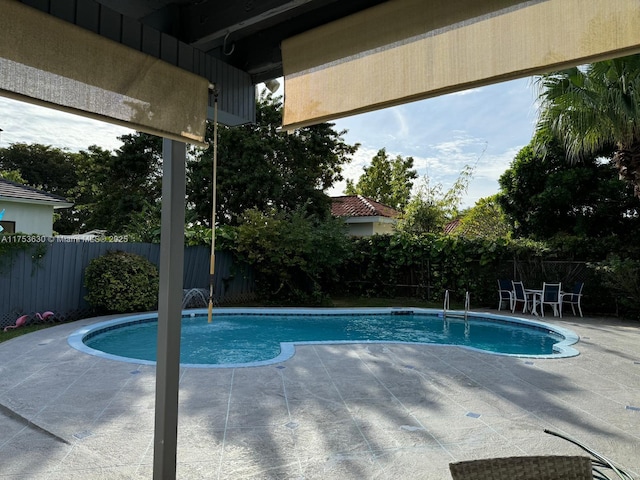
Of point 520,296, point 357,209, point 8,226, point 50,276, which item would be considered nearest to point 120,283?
point 50,276

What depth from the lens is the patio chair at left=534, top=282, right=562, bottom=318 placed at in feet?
37.7

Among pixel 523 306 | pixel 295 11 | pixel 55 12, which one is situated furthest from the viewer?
pixel 523 306

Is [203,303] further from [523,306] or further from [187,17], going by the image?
[187,17]

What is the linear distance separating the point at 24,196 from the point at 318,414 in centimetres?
1414

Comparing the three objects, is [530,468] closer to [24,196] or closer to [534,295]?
[534,295]

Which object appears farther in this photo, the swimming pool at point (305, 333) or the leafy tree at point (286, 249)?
the leafy tree at point (286, 249)

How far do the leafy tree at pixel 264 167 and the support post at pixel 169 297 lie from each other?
15.2m

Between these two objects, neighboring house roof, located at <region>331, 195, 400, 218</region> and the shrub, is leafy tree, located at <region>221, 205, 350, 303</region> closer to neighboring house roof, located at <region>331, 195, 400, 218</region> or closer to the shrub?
the shrub

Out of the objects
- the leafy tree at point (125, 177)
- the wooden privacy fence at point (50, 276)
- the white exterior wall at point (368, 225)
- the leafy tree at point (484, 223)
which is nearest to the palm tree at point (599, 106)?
the leafy tree at point (484, 223)

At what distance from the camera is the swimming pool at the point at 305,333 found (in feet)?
27.1

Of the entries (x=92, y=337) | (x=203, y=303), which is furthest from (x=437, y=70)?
(x=203, y=303)

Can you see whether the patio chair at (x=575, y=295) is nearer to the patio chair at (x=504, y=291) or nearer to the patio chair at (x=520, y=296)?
the patio chair at (x=520, y=296)

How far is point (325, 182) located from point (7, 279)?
14.0m

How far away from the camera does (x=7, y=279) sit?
9.01m
